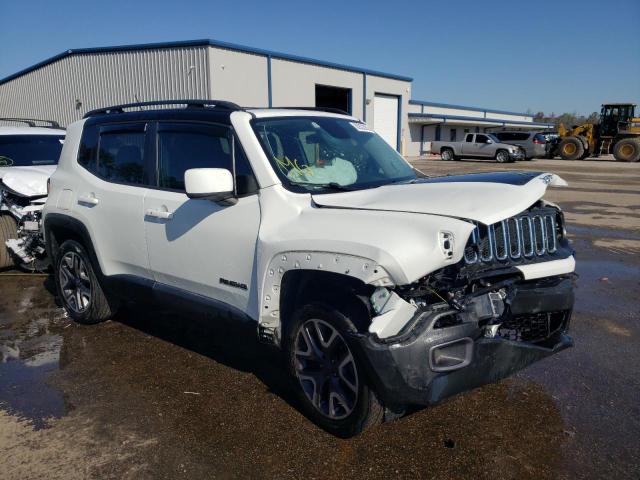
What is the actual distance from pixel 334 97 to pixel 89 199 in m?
27.5

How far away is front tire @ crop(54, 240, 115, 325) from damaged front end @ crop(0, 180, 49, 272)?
1967mm

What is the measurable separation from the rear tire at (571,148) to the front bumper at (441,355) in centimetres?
3530

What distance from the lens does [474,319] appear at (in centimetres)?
283

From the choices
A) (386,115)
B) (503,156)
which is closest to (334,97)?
(386,115)

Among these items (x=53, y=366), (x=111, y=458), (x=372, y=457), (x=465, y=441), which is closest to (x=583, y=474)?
(x=465, y=441)

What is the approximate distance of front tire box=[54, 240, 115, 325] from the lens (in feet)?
16.8

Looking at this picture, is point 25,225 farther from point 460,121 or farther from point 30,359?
point 460,121

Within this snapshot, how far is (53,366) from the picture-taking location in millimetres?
4445

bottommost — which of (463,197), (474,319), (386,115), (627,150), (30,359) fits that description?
(30,359)

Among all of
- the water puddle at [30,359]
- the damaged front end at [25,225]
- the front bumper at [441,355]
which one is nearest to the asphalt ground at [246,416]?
the water puddle at [30,359]

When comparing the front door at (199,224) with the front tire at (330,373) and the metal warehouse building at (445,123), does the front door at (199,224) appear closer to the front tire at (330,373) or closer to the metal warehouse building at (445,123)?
the front tire at (330,373)

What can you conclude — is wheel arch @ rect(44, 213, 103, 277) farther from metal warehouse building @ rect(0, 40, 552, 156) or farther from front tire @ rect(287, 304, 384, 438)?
metal warehouse building @ rect(0, 40, 552, 156)

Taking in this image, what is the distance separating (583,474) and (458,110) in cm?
5773

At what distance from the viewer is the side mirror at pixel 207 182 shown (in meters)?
3.32
